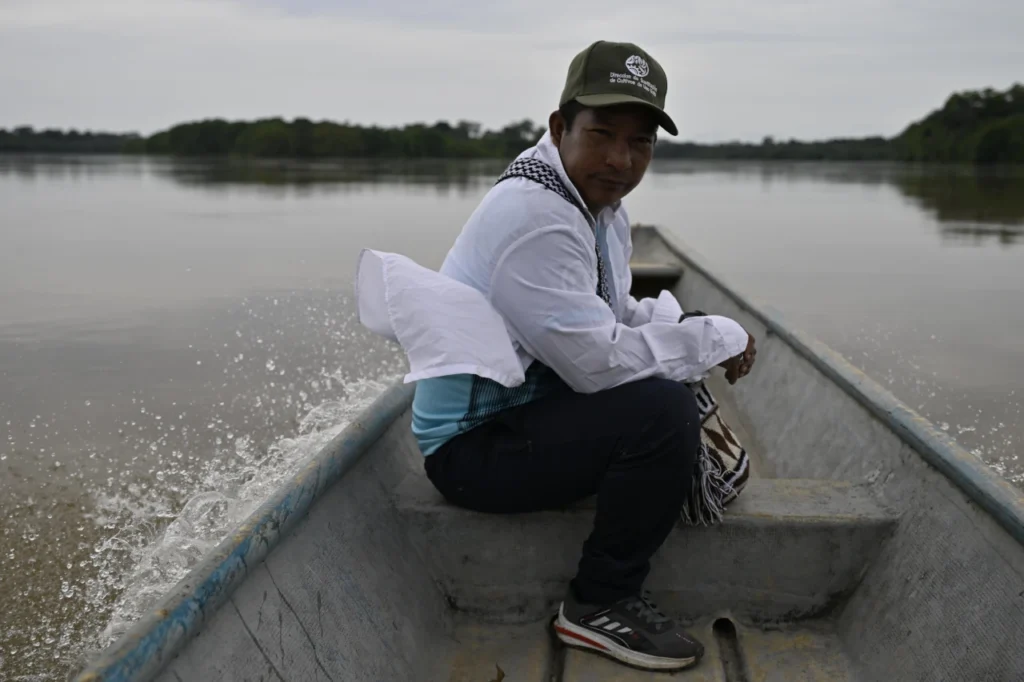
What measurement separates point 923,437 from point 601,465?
35.0 inches

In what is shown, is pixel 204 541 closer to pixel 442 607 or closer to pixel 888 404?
pixel 442 607

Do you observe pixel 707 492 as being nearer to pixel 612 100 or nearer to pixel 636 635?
pixel 636 635

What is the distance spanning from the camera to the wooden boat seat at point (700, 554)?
82.1 inches

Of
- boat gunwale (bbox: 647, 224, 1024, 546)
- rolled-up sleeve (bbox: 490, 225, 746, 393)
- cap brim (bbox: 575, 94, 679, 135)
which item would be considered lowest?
boat gunwale (bbox: 647, 224, 1024, 546)

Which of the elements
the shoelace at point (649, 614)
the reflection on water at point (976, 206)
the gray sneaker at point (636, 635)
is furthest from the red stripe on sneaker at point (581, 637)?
the reflection on water at point (976, 206)

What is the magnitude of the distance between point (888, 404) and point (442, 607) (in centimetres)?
139

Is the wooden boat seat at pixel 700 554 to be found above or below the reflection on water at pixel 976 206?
below

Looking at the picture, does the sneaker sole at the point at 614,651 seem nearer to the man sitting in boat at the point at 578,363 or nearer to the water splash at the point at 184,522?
the man sitting in boat at the point at 578,363

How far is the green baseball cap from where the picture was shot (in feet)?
5.72

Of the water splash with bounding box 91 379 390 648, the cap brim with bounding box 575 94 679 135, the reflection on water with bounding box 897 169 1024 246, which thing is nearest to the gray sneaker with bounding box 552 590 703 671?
the water splash with bounding box 91 379 390 648

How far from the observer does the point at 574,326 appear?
5.76 feet

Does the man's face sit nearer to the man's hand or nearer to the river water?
the man's hand

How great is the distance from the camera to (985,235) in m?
16.4

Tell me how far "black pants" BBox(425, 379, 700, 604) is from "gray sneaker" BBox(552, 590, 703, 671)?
0.04 m
